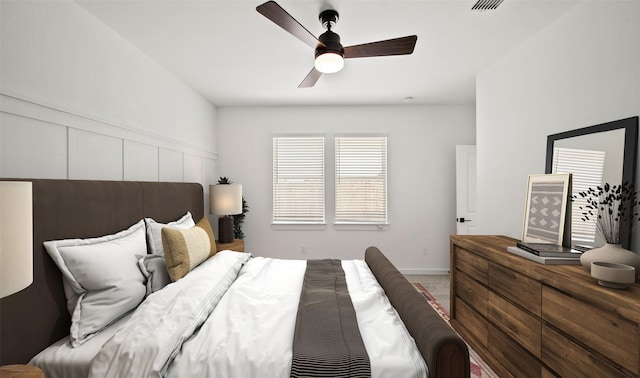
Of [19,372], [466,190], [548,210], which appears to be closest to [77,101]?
[19,372]

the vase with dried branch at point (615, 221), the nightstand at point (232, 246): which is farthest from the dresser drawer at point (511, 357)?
the nightstand at point (232, 246)

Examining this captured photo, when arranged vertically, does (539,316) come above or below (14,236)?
below

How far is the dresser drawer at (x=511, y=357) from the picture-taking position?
1.71 metres

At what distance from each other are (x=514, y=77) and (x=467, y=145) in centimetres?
166

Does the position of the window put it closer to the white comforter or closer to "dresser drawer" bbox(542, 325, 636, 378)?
the white comforter

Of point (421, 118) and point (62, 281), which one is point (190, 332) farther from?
point (421, 118)

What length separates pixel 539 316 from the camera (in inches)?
65.5

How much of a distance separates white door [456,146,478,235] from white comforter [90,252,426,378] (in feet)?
9.06

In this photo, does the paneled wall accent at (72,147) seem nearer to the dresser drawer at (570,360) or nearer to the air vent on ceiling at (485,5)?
the air vent on ceiling at (485,5)

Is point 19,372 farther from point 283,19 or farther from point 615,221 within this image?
point 615,221

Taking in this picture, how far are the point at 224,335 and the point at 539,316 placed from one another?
1.79 metres

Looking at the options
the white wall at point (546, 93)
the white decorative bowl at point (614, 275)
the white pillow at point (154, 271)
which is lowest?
the white pillow at point (154, 271)

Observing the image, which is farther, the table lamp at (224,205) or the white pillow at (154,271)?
the table lamp at (224,205)

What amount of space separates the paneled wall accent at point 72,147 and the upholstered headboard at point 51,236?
226mm
